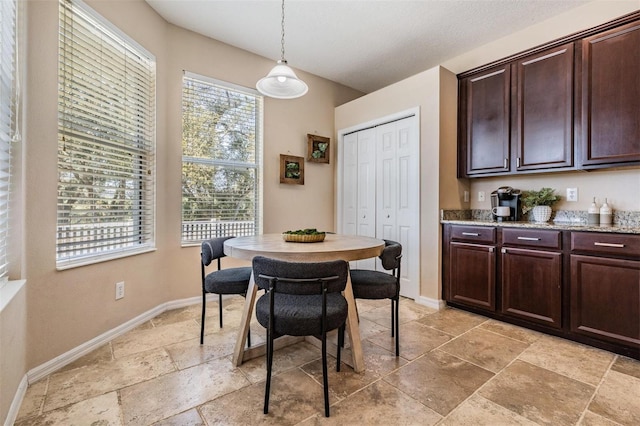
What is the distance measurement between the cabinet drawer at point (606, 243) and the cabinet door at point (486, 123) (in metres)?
0.92

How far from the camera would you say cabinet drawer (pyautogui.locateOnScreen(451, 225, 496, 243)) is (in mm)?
2830

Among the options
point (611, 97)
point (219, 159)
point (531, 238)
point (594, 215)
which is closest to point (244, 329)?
point (219, 159)

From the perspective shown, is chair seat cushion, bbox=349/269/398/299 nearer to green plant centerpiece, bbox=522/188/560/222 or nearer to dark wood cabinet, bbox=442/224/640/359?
dark wood cabinet, bbox=442/224/640/359

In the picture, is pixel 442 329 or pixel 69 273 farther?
pixel 442 329

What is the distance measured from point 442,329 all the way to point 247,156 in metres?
2.70

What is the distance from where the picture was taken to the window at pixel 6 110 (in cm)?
154

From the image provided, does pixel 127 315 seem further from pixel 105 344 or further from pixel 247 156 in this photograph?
pixel 247 156

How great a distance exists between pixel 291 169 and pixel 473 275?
2.35 metres

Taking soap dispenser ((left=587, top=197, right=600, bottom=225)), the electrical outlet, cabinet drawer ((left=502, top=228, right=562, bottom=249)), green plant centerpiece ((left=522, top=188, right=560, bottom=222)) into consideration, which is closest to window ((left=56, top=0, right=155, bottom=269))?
the electrical outlet

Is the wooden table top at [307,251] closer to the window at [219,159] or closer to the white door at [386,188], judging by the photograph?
the window at [219,159]

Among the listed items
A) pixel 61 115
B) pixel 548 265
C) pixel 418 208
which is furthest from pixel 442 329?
A: pixel 61 115

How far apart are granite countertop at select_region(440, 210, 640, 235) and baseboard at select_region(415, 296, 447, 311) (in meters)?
0.82

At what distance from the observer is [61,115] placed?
2051 mm

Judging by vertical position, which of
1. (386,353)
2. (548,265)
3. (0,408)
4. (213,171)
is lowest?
(386,353)
